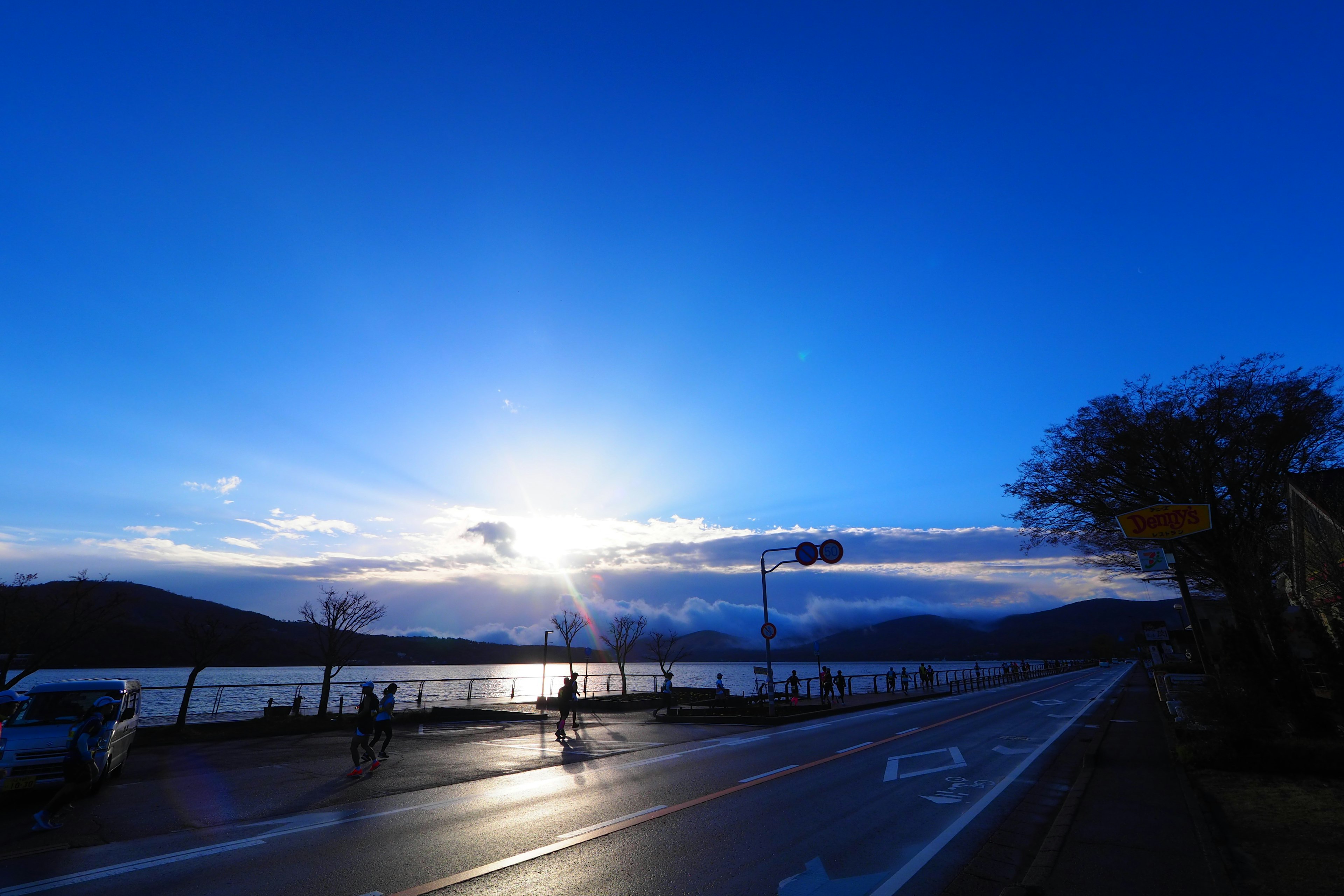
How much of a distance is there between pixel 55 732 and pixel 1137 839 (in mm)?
16203

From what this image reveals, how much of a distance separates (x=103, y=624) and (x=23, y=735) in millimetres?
15467

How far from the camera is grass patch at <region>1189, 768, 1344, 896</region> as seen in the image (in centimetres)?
553

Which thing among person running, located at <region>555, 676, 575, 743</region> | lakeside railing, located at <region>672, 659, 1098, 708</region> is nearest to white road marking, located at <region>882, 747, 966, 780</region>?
person running, located at <region>555, 676, 575, 743</region>

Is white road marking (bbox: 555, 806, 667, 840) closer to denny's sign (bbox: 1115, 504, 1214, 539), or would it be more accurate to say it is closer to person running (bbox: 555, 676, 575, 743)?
person running (bbox: 555, 676, 575, 743)

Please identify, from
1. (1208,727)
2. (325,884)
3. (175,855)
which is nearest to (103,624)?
(175,855)

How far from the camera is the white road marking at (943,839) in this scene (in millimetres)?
5770

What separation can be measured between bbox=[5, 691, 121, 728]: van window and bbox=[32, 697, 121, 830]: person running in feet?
5.07

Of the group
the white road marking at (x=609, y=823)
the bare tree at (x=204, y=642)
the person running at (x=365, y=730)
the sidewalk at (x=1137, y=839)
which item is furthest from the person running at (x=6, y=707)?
the sidewalk at (x=1137, y=839)

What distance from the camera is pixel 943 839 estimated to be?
7.28 meters

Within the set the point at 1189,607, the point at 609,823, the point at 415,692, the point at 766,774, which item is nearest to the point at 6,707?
the point at 609,823

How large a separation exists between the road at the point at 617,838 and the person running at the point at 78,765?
2.06 metres

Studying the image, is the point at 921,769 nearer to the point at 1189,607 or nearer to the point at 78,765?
the point at 1189,607

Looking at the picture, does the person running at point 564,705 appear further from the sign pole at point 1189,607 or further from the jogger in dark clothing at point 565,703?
the sign pole at point 1189,607

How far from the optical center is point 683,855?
665cm
